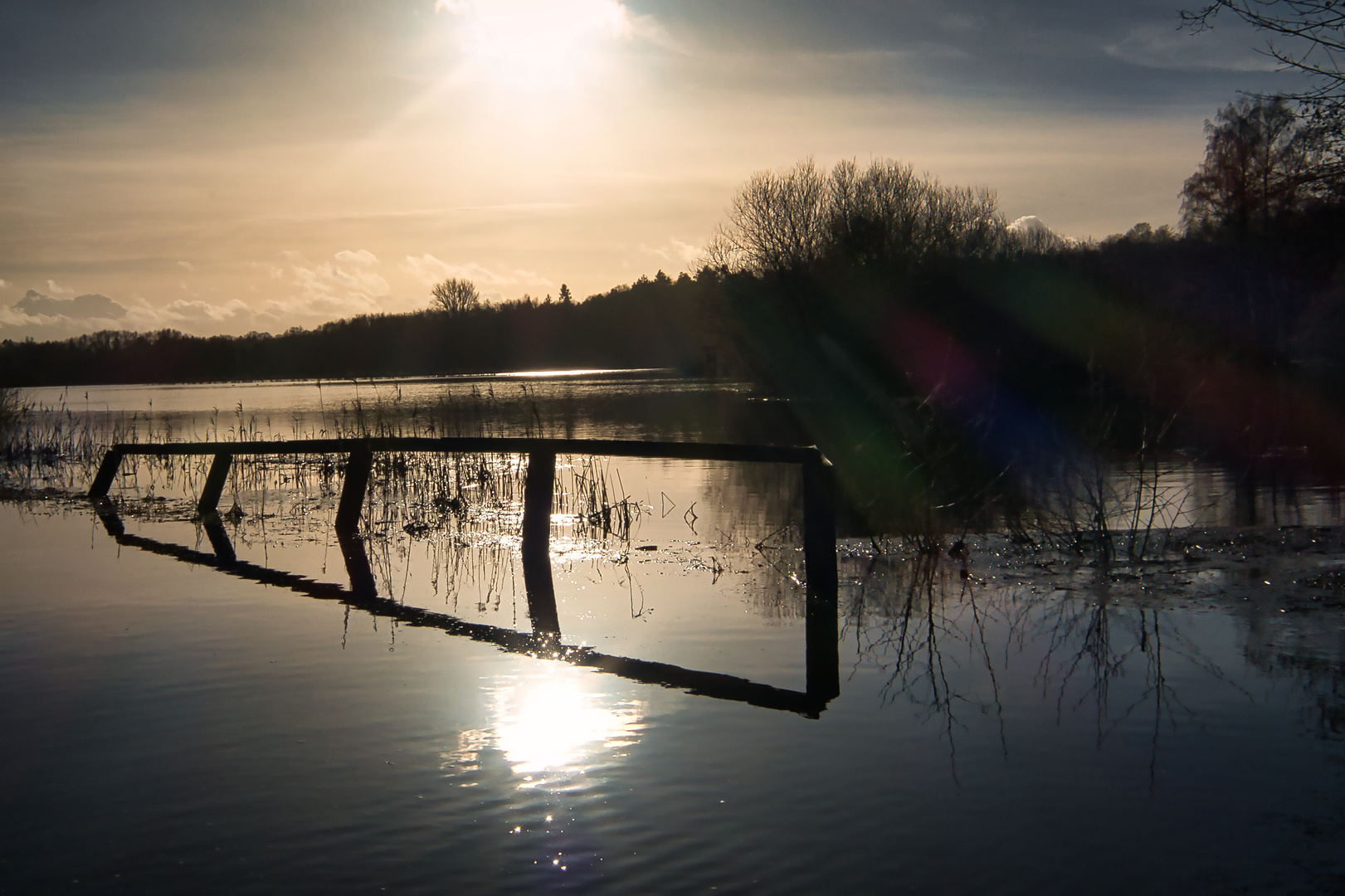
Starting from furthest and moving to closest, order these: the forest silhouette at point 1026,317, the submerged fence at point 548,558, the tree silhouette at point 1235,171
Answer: the tree silhouette at point 1235,171 → the forest silhouette at point 1026,317 → the submerged fence at point 548,558

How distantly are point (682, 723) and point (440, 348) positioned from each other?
12631 cm

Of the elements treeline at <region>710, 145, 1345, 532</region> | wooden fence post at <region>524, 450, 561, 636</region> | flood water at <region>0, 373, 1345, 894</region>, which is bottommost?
flood water at <region>0, 373, 1345, 894</region>

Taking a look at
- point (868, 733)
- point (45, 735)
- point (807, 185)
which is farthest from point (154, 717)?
point (807, 185)

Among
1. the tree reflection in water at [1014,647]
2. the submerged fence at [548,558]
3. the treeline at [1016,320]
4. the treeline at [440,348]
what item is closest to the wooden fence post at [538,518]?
the submerged fence at [548,558]

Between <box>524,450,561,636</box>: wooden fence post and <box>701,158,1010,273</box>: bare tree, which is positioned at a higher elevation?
<box>701,158,1010,273</box>: bare tree

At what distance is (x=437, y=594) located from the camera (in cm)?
891

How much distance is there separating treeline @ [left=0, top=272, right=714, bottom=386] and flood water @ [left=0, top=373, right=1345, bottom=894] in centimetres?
8954

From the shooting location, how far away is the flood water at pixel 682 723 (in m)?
3.86

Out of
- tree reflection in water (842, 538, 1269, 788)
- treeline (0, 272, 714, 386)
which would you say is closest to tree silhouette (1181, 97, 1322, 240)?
tree reflection in water (842, 538, 1269, 788)

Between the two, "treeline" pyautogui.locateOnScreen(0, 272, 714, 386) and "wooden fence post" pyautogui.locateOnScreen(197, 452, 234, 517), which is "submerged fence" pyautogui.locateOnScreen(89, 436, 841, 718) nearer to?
"wooden fence post" pyautogui.locateOnScreen(197, 452, 234, 517)

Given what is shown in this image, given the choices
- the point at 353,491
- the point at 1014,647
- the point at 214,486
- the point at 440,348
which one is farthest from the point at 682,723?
the point at 440,348

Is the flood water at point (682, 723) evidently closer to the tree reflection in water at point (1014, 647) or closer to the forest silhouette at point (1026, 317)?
the tree reflection in water at point (1014, 647)

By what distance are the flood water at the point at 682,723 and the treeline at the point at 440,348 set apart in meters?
89.5

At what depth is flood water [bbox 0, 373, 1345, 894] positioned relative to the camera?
3.86m
